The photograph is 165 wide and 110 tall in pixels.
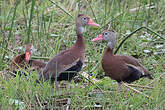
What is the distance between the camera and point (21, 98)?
4027 mm

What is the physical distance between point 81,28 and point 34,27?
1963mm

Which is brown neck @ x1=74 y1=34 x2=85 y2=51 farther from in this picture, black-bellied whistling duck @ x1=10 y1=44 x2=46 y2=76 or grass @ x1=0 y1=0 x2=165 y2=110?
black-bellied whistling duck @ x1=10 y1=44 x2=46 y2=76

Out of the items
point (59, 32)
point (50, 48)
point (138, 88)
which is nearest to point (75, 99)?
point (138, 88)

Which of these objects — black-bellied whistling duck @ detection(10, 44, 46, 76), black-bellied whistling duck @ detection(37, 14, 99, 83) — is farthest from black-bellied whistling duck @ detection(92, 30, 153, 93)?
black-bellied whistling duck @ detection(10, 44, 46, 76)

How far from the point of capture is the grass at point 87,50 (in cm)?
388

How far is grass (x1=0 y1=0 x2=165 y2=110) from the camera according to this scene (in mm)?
3879

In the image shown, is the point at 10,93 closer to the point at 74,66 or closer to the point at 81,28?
the point at 74,66

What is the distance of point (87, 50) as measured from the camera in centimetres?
584

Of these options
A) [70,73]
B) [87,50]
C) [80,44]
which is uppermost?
[80,44]

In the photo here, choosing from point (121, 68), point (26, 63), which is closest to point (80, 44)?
point (121, 68)

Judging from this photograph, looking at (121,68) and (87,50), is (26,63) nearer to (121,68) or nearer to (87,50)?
(87,50)

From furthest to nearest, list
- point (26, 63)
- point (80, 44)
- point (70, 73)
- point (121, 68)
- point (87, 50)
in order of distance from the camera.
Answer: point (87, 50) → point (26, 63) → point (80, 44) → point (121, 68) → point (70, 73)

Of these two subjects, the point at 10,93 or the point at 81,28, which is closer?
the point at 10,93

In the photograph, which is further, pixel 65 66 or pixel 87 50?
pixel 87 50
